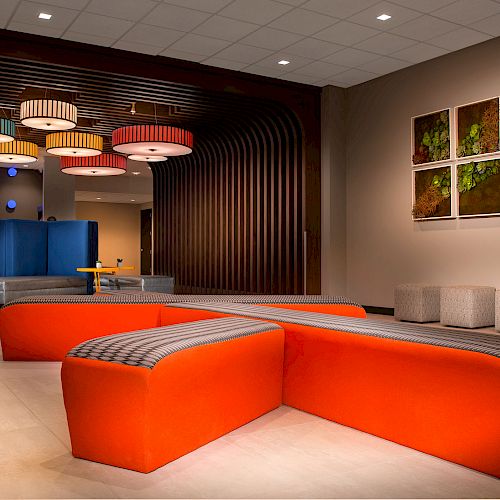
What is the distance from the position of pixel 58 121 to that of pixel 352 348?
270 inches

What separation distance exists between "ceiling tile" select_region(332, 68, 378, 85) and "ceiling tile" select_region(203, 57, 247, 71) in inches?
59.8

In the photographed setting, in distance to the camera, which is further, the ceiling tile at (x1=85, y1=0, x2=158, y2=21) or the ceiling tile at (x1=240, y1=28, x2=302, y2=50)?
the ceiling tile at (x1=240, y1=28, x2=302, y2=50)

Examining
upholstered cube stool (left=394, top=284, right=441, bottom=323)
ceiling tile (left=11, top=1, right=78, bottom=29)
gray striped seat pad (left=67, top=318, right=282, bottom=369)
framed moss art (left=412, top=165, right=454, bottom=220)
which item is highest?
ceiling tile (left=11, top=1, right=78, bottom=29)

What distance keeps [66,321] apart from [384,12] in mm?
4737

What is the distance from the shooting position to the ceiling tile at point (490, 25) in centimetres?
680

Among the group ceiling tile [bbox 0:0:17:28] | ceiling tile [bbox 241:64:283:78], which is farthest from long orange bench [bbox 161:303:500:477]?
ceiling tile [bbox 241:64:283:78]

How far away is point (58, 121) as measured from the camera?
338 inches

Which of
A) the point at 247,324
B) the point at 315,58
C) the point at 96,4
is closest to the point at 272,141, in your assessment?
the point at 315,58

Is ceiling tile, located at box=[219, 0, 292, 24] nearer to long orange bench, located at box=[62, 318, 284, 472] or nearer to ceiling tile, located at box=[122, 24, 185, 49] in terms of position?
ceiling tile, located at box=[122, 24, 185, 49]

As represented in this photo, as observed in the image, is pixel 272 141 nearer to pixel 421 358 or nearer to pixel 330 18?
pixel 330 18

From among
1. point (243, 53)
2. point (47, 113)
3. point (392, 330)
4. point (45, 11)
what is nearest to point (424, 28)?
point (243, 53)

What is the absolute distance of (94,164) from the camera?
1261 centimetres

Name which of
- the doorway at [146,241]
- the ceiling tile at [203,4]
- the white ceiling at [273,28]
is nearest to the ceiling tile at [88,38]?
the white ceiling at [273,28]

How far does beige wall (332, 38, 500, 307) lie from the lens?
24.8 ft
